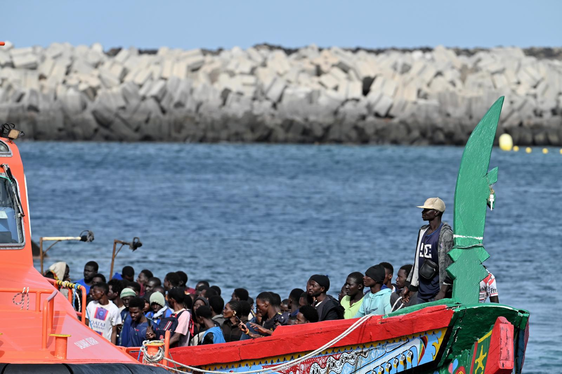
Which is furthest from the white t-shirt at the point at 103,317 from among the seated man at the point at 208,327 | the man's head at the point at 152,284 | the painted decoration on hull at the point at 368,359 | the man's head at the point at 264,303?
the painted decoration on hull at the point at 368,359

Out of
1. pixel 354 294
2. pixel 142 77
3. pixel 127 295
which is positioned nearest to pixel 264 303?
pixel 354 294

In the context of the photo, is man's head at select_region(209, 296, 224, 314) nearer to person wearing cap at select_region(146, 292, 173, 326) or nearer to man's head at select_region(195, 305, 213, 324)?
person wearing cap at select_region(146, 292, 173, 326)

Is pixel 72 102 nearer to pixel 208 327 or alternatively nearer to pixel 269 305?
pixel 269 305

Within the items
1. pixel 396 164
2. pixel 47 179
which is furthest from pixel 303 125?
pixel 47 179

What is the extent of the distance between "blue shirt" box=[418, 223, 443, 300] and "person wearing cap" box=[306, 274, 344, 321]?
99 centimetres

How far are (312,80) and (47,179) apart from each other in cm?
2860

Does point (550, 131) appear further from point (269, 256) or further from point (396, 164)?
point (269, 256)

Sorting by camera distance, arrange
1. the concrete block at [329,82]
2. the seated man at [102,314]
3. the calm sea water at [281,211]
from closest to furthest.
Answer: the seated man at [102,314], the calm sea water at [281,211], the concrete block at [329,82]

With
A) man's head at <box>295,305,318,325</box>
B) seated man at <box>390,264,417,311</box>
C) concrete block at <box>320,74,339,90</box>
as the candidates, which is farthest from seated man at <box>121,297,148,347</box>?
concrete block at <box>320,74,339,90</box>

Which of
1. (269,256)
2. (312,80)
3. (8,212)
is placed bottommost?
(269,256)

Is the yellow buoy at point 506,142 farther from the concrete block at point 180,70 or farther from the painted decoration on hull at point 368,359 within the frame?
the painted decoration on hull at point 368,359

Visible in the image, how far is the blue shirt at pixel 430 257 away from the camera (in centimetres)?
1038

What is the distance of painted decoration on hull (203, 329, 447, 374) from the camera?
10180mm

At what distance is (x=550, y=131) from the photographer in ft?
262
